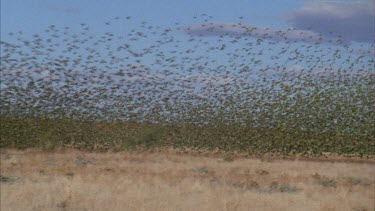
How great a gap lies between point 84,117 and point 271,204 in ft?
115

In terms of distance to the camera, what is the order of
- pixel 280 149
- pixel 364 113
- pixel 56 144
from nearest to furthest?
pixel 364 113 < pixel 280 149 < pixel 56 144

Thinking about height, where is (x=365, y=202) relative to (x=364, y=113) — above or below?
above

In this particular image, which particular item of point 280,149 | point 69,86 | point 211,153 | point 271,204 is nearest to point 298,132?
point 280,149

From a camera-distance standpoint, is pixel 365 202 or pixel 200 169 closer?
pixel 365 202

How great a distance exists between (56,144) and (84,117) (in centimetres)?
254

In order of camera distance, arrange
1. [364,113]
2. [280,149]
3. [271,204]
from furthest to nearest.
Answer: [280,149], [364,113], [271,204]

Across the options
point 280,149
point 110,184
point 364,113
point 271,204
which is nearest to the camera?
point 271,204

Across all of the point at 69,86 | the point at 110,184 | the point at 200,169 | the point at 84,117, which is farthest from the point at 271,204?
the point at 84,117

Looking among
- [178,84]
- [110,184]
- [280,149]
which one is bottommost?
[280,149]

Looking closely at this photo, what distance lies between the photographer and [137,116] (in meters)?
50.0

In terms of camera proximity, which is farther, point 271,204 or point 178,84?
point 178,84

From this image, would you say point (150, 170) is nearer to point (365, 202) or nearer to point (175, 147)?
point (365, 202)

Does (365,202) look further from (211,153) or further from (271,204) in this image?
(211,153)

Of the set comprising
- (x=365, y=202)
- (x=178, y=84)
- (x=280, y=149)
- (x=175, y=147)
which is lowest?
(x=175, y=147)
